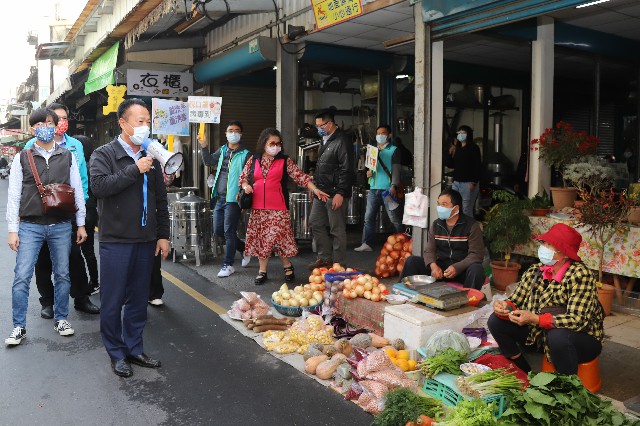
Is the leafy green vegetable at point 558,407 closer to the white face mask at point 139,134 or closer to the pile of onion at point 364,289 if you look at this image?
the pile of onion at point 364,289

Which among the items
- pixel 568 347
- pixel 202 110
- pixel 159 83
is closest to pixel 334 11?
pixel 202 110

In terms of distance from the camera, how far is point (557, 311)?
13.3ft

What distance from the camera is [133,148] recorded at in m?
4.64

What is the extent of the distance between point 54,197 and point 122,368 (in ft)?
5.71

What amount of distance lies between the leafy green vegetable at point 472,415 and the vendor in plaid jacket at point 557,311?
84cm

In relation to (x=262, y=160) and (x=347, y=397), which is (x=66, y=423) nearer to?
(x=347, y=397)

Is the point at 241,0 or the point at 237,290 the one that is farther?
the point at 241,0

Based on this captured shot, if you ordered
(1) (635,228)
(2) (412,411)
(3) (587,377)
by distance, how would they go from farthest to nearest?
(1) (635,228) → (3) (587,377) → (2) (412,411)

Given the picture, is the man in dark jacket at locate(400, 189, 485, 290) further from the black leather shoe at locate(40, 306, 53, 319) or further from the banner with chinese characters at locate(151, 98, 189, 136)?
the banner with chinese characters at locate(151, 98, 189, 136)

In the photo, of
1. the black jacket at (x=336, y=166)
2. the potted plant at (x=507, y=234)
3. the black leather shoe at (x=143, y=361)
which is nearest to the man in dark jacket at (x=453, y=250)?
the potted plant at (x=507, y=234)

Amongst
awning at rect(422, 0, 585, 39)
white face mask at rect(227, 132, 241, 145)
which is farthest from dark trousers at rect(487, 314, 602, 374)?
white face mask at rect(227, 132, 241, 145)

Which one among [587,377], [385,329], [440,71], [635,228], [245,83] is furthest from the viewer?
[245,83]

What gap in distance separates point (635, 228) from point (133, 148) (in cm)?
510

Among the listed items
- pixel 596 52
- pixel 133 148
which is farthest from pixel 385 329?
pixel 596 52
